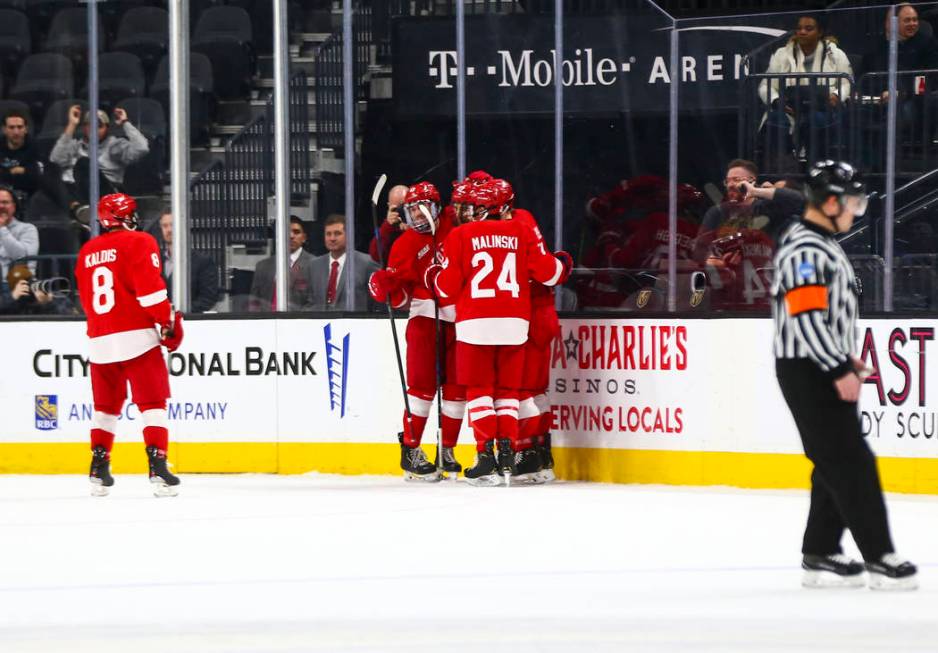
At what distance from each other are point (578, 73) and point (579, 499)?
2766 mm

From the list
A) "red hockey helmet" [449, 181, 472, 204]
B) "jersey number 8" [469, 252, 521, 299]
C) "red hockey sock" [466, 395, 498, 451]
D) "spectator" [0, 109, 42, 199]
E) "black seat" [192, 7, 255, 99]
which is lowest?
"red hockey sock" [466, 395, 498, 451]

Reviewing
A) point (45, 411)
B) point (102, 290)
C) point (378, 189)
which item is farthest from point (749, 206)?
point (45, 411)

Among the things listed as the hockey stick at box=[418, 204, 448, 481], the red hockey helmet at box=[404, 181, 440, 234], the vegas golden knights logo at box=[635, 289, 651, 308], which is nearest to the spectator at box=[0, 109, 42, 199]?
the red hockey helmet at box=[404, 181, 440, 234]

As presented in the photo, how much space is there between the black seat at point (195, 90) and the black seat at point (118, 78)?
0.31ft

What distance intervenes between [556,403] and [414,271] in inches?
A: 40.8

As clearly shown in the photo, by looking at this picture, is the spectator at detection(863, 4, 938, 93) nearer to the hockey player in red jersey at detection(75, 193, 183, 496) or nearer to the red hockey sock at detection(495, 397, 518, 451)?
the red hockey sock at detection(495, 397, 518, 451)

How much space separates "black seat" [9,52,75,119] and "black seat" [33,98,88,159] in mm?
38

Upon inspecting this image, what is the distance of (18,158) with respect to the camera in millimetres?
10227

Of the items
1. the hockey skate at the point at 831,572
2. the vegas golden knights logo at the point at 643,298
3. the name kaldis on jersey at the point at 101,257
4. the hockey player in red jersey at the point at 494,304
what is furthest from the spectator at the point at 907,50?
the name kaldis on jersey at the point at 101,257

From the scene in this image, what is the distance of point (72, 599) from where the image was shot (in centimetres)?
535

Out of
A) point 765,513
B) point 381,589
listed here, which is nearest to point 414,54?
point 765,513

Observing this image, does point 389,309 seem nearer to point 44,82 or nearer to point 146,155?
point 146,155

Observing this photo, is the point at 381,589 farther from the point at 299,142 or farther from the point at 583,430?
the point at 299,142

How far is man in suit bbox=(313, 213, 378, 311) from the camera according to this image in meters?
9.71
